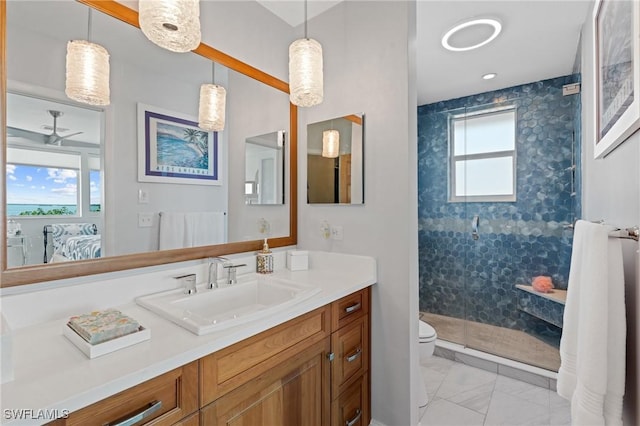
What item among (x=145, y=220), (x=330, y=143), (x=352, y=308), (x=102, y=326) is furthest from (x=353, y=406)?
(x=330, y=143)

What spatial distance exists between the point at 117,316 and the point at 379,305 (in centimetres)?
125

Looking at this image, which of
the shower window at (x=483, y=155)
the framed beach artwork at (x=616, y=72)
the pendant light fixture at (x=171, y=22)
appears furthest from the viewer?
the shower window at (x=483, y=155)

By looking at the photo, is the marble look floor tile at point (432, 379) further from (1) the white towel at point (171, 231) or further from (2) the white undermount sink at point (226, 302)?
(1) the white towel at point (171, 231)

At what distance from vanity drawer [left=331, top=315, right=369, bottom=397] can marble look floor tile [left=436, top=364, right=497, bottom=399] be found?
89 cm

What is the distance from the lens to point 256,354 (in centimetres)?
106

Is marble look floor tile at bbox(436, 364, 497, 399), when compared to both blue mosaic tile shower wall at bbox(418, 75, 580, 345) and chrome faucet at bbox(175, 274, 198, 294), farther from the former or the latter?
chrome faucet at bbox(175, 274, 198, 294)

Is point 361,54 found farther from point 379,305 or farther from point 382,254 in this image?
point 379,305

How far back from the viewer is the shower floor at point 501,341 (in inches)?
95.9

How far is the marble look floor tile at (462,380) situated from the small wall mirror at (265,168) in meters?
1.78

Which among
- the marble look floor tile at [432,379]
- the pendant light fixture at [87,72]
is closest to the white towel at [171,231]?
the pendant light fixture at [87,72]

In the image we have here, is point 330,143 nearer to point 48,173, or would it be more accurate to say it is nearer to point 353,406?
point 48,173

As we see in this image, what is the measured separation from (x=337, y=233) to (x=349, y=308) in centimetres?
49

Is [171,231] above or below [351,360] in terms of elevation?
above

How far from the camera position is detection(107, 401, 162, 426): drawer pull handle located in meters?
0.73
